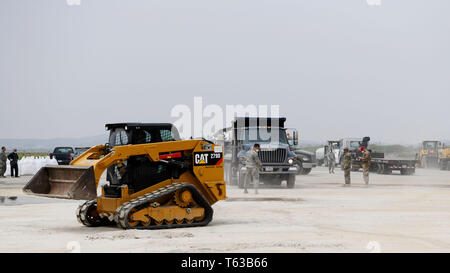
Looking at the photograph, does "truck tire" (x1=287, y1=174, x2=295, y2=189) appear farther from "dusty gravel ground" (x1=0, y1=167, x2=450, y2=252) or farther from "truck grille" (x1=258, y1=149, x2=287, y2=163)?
"dusty gravel ground" (x1=0, y1=167, x2=450, y2=252)

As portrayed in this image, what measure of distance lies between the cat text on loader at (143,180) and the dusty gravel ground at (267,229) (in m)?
0.41

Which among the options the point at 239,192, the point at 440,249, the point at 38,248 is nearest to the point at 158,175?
the point at 38,248

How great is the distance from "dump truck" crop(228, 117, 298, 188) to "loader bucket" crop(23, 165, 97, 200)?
502 inches

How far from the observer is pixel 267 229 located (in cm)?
1253

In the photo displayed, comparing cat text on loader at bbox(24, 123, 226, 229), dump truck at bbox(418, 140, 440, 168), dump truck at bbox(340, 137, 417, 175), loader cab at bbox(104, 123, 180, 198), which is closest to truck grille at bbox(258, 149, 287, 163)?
cat text on loader at bbox(24, 123, 226, 229)

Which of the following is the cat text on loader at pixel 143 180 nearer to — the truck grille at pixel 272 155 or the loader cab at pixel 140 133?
the loader cab at pixel 140 133

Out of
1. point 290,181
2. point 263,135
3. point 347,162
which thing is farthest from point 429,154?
point 290,181

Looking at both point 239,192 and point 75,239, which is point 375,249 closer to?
point 75,239

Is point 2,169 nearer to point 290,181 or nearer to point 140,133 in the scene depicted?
point 290,181

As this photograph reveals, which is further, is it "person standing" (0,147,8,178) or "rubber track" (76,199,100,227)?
"person standing" (0,147,8,178)

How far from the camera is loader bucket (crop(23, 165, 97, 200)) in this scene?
11.5 meters

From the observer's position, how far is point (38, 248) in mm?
10203

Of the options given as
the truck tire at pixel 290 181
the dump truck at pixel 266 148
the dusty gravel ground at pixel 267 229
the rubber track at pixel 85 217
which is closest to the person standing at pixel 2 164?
the dump truck at pixel 266 148
